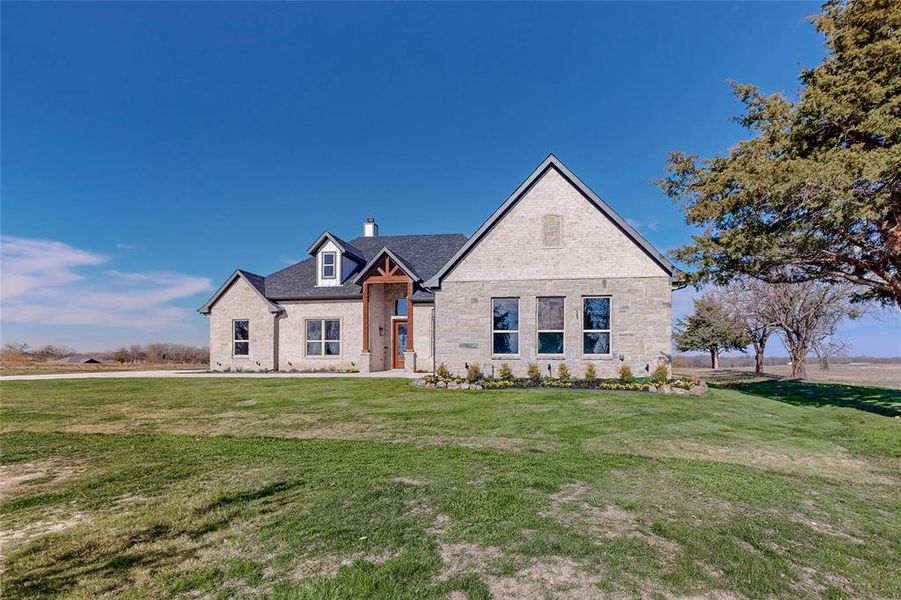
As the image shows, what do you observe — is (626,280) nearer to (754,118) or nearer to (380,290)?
(754,118)

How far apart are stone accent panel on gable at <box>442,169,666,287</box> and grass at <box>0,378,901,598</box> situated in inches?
281

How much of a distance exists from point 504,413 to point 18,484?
26.8ft

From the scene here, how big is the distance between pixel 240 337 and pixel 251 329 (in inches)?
37.3

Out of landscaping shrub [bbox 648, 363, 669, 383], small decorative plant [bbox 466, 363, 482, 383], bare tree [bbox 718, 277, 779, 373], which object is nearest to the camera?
landscaping shrub [bbox 648, 363, 669, 383]

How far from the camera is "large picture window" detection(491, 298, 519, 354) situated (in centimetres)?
1655

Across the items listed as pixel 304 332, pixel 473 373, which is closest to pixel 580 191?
pixel 473 373

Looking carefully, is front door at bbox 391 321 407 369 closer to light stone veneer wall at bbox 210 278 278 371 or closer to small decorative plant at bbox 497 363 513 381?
light stone veneer wall at bbox 210 278 278 371

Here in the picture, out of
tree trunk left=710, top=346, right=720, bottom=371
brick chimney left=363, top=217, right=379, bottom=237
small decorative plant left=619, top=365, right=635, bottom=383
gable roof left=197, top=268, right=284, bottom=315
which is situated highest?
brick chimney left=363, top=217, right=379, bottom=237

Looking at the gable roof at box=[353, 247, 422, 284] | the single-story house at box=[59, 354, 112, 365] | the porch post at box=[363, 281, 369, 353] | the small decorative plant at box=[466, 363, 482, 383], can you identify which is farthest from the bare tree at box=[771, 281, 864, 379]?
the single-story house at box=[59, 354, 112, 365]

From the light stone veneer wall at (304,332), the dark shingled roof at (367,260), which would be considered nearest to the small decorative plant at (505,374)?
the dark shingled roof at (367,260)

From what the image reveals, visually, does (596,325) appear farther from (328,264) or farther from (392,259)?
(328,264)

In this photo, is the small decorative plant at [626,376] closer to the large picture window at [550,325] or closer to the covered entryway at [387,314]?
the large picture window at [550,325]

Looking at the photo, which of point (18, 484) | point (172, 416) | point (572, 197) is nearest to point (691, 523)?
point (18, 484)

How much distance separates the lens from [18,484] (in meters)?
5.45
